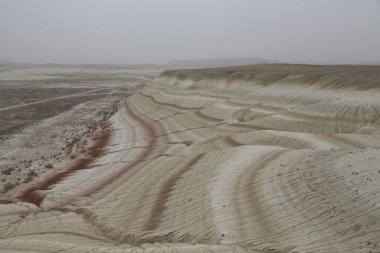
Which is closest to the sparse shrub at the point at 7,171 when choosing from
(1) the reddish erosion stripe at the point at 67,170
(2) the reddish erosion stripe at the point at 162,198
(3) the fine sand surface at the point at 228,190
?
(3) the fine sand surface at the point at 228,190

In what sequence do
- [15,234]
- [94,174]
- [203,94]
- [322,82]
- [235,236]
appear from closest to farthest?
1. [235,236]
2. [15,234]
3. [94,174]
4. [322,82]
5. [203,94]

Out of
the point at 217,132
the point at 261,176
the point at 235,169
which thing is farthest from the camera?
the point at 217,132

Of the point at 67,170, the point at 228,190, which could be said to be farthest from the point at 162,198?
the point at 67,170

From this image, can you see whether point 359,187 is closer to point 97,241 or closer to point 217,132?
point 97,241

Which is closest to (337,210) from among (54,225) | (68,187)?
(54,225)

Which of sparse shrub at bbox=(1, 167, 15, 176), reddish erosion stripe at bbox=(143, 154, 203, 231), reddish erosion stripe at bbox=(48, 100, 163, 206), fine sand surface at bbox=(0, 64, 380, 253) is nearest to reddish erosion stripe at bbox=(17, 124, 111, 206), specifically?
fine sand surface at bbox=(0, 64, 380, 253)

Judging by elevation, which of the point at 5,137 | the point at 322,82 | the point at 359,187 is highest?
the point at 322,82

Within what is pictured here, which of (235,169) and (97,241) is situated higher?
(235,169)
